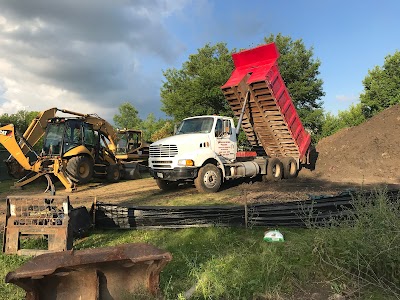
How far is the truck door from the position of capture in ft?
33.9

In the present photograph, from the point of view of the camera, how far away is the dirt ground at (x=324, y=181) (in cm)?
925

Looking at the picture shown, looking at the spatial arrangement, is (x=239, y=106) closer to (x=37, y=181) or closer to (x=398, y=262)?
(x=37, y=181)

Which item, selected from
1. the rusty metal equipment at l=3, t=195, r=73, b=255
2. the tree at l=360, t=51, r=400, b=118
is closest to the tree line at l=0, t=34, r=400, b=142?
the tree at l=360, t=51, r=400, b=118

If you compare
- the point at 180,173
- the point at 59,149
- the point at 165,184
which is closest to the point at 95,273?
the point at 180,173

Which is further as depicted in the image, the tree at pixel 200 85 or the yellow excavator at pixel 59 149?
the tree at pixel 200 85

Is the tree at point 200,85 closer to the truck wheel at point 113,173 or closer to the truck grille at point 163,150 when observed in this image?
the truck wheel at point 113,173

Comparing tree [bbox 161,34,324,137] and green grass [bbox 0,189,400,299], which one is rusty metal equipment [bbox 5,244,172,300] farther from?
tree [bbox 161,34,324,137]

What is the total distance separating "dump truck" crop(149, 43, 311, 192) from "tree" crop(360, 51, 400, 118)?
2986 cm

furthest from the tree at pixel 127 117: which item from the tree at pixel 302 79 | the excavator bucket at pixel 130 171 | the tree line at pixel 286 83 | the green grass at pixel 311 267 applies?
Result: the green grass at pixel 311 267

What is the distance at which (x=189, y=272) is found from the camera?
4.03 metres

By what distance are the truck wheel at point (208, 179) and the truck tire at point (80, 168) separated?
493 centimetres

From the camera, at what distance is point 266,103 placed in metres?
11.4

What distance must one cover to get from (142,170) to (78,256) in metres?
15.4

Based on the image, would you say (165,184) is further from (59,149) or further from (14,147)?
(14,147)
